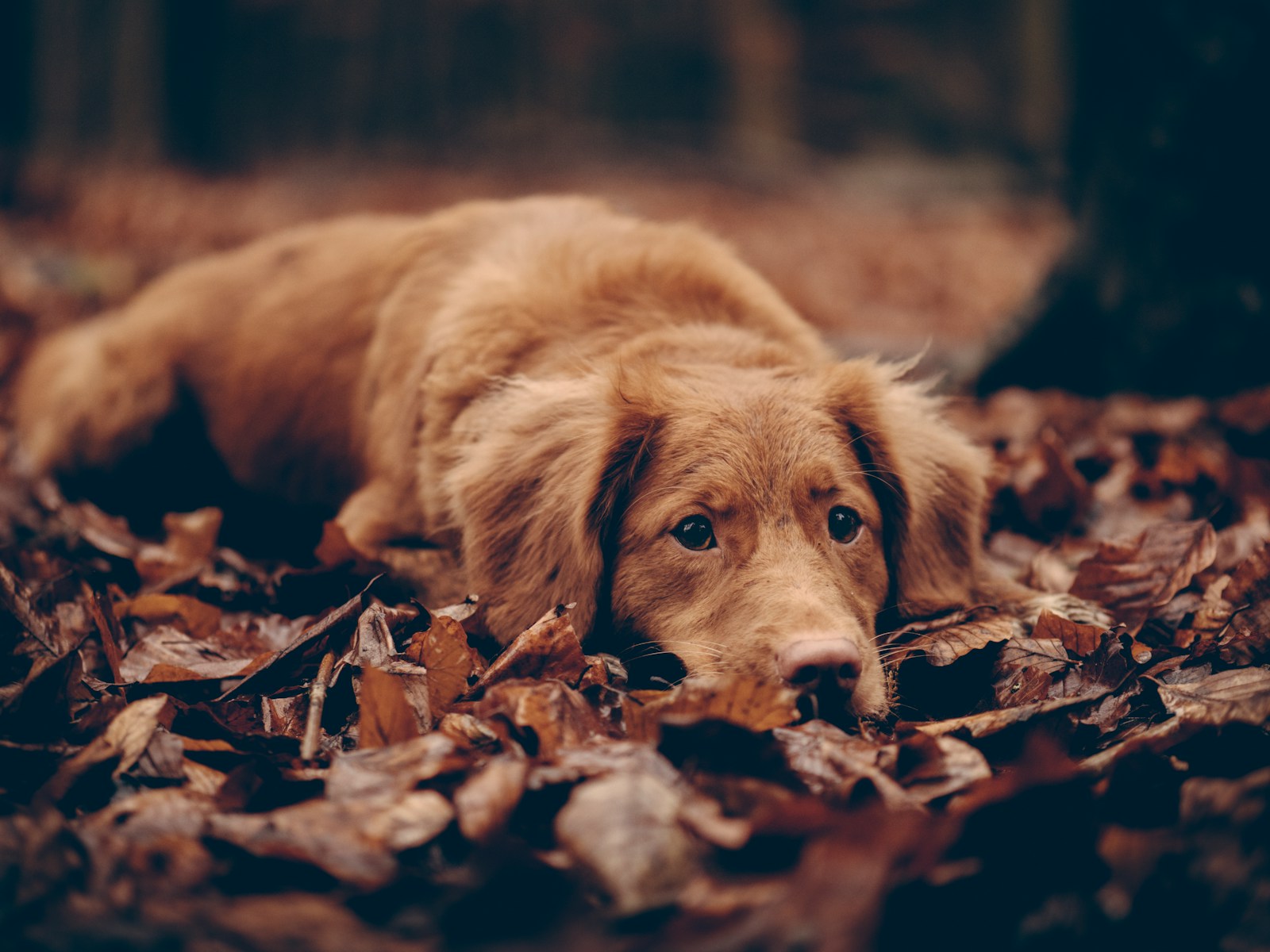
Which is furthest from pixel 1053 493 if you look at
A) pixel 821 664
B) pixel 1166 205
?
pixel 821 664

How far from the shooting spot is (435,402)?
3223 millimetres

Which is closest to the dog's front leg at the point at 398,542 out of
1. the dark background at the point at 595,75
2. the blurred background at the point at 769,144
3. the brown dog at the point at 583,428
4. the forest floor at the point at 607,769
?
the brown dog at the point at 583,428

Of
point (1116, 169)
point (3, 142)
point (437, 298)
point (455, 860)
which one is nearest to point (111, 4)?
point (3, 142)

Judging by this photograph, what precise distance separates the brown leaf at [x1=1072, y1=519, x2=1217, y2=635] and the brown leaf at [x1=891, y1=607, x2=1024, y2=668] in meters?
0.25

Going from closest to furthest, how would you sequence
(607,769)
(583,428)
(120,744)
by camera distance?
(607,769) → (120,744) → (583,428)

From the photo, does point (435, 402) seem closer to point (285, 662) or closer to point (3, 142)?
point (285, 662)

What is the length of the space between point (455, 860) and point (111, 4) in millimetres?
12745

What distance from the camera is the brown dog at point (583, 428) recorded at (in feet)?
8.49

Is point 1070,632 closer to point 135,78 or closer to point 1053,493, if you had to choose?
point 1053,493

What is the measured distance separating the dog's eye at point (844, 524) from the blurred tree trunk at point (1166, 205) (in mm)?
2353

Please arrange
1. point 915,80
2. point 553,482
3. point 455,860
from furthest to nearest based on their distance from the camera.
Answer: point 915,80 → point 553,482 → point 455,860

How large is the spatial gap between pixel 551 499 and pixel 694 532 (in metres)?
0.41

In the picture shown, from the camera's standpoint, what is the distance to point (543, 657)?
2270 mm

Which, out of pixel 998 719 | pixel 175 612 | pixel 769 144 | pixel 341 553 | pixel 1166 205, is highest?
pixel 769 144
